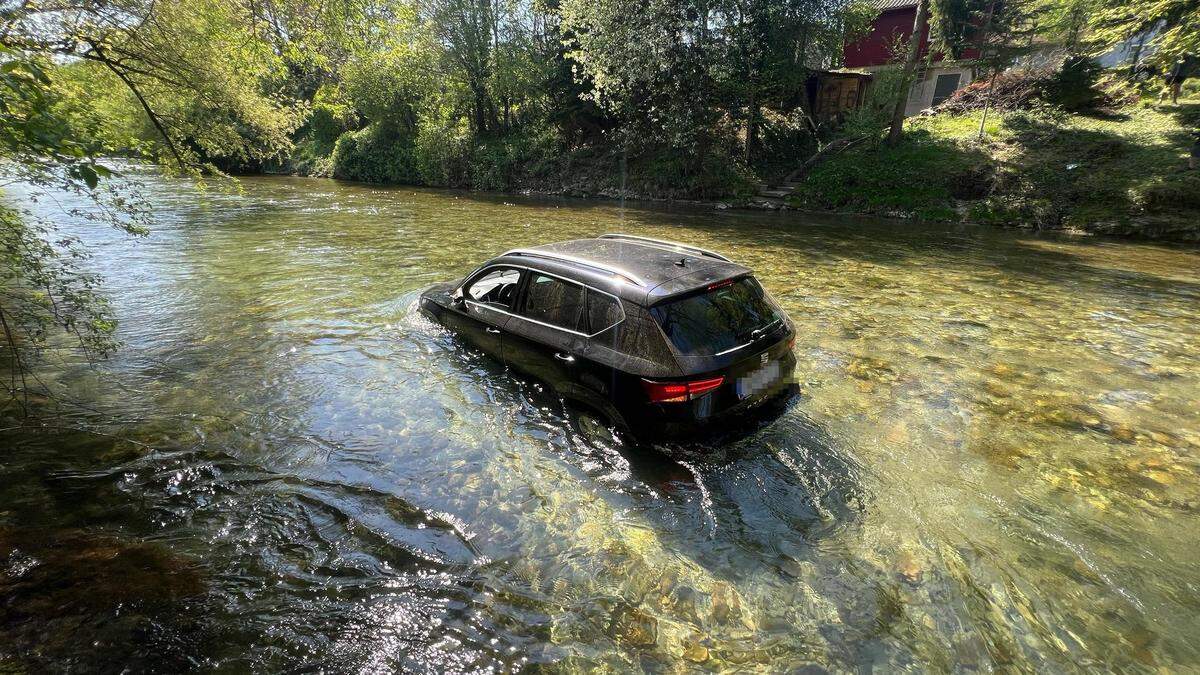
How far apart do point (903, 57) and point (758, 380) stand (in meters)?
33.0

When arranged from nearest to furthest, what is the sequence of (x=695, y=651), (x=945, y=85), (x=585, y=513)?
(x=695, y=651) < (x=585, y=513) < (x=945, y=85)

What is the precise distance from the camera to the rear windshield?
13.2 ft

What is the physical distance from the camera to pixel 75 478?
4.12 meters

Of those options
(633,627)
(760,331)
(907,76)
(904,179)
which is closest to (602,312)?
(760,331)

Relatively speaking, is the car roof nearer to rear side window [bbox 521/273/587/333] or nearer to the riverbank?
rear side window [bbox 521/273/587/333]

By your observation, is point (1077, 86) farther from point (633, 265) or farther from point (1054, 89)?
point (633, 265)

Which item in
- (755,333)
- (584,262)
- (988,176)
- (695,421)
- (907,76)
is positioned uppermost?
(907,76)

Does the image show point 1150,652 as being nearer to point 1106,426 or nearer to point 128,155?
point 1106,426

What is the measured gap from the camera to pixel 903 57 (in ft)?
95.6

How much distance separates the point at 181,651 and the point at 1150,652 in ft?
16.1

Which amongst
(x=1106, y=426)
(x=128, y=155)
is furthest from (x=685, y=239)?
(x=128, y=155)

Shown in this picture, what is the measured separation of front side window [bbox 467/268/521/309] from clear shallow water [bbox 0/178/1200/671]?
0.80 m

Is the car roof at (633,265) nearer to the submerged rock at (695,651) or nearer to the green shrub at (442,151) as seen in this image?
the submerged rock at (695,651)

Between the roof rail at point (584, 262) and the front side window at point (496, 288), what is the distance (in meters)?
0.23
